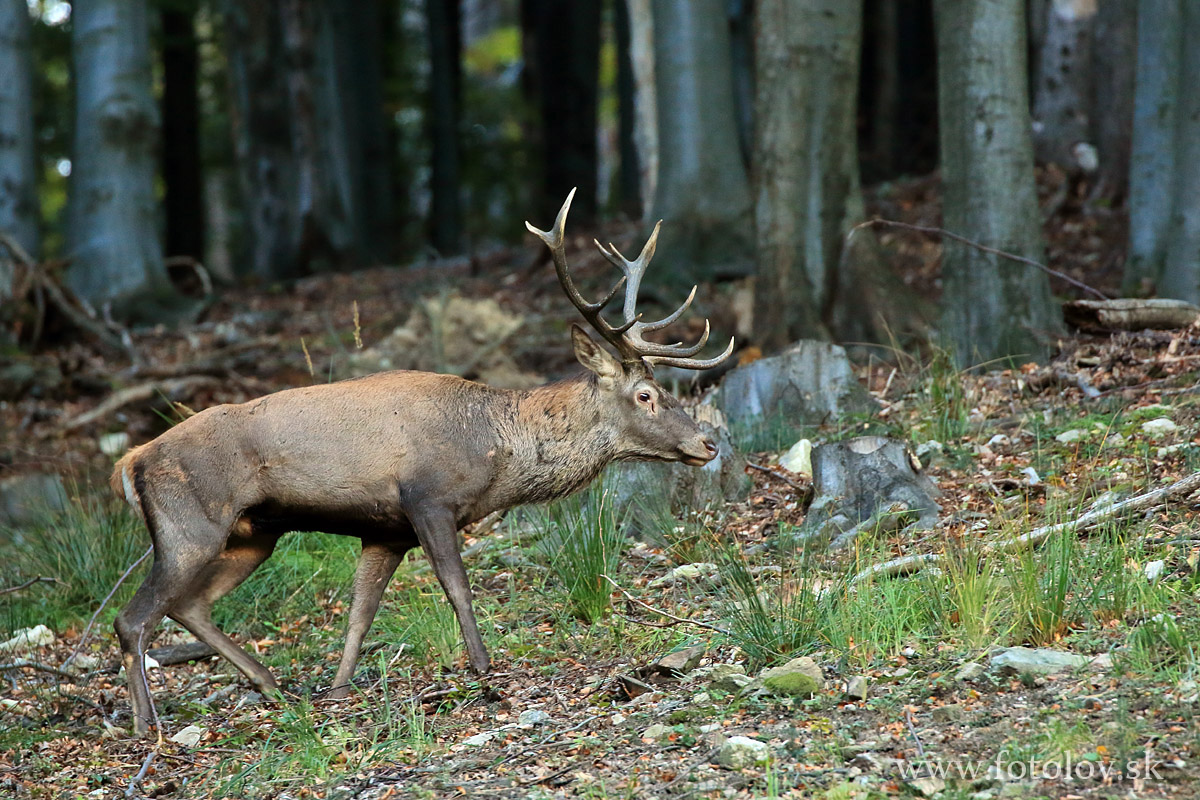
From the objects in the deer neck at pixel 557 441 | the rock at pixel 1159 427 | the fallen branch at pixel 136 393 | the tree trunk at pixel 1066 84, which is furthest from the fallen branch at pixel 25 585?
the tree trunk at pixel 1066 84

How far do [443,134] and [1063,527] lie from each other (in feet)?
73.7

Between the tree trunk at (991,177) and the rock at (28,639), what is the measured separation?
20.7 feet

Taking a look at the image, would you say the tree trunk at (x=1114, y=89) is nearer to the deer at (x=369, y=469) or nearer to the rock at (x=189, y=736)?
the deer at (x=369, y=469)

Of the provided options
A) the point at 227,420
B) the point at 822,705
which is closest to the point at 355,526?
the point at 227,420

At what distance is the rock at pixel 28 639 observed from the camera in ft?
23.5

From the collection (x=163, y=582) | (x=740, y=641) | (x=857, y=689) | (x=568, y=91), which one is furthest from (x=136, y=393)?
(x=568, y=91)

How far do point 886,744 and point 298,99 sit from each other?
19.9 meters

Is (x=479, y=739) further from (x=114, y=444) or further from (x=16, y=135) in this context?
(x=16, y=135)

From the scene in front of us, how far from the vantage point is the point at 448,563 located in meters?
5.99

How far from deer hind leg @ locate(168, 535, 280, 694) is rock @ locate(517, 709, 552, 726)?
1487 mm

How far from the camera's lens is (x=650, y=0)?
49.3 feet

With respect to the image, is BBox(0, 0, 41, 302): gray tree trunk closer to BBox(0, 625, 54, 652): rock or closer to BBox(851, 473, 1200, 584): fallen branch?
BBox(0, 625, 54, 652): rock

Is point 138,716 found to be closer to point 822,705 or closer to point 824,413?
point 822,705

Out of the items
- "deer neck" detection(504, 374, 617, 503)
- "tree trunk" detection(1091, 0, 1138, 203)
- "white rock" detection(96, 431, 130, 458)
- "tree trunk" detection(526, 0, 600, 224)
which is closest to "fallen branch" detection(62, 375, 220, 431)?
"white rock" detection(96, 431, 130, 458)
